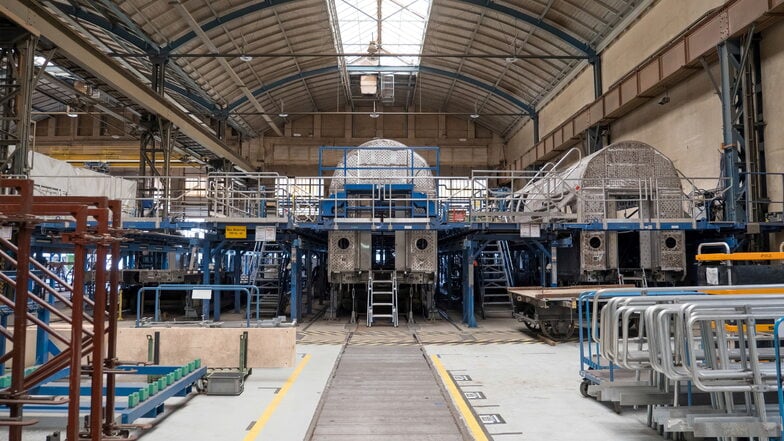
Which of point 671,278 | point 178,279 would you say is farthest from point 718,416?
point 178,279

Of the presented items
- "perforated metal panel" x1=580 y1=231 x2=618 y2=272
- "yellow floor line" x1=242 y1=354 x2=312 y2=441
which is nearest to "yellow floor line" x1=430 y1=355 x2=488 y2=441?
"yellow floor line" x1=242 y1=354 x2=312 y2=441

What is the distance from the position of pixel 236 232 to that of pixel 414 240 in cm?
484

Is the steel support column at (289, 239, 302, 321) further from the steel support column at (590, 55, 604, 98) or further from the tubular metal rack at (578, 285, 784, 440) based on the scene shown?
the steel support column at (590, 55, 604, 98)

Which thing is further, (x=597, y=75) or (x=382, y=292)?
(x=597, y=75)

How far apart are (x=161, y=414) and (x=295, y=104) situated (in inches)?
1174

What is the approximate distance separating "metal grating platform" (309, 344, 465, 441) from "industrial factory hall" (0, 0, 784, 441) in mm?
53

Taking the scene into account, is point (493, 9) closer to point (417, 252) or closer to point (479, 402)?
point (417, 252)

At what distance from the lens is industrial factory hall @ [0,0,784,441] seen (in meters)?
4.78

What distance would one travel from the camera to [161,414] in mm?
6051

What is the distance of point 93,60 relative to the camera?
49.7 feet

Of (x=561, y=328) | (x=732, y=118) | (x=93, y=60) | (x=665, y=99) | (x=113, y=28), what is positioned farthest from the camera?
(x=113, y=28)

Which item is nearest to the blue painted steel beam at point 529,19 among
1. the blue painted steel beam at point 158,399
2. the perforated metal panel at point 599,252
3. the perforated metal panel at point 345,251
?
the perforated metal panel at point 599,252

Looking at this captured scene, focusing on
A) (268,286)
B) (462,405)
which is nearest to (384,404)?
(462,405)

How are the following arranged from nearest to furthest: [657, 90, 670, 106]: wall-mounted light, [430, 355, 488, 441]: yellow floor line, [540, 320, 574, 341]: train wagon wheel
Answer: [430, 355, 488, 441]: yellow floor line → [540, 320, 574, 341]: train wagon wheel → [657, 90, 670, 106]: wall-mounted light
